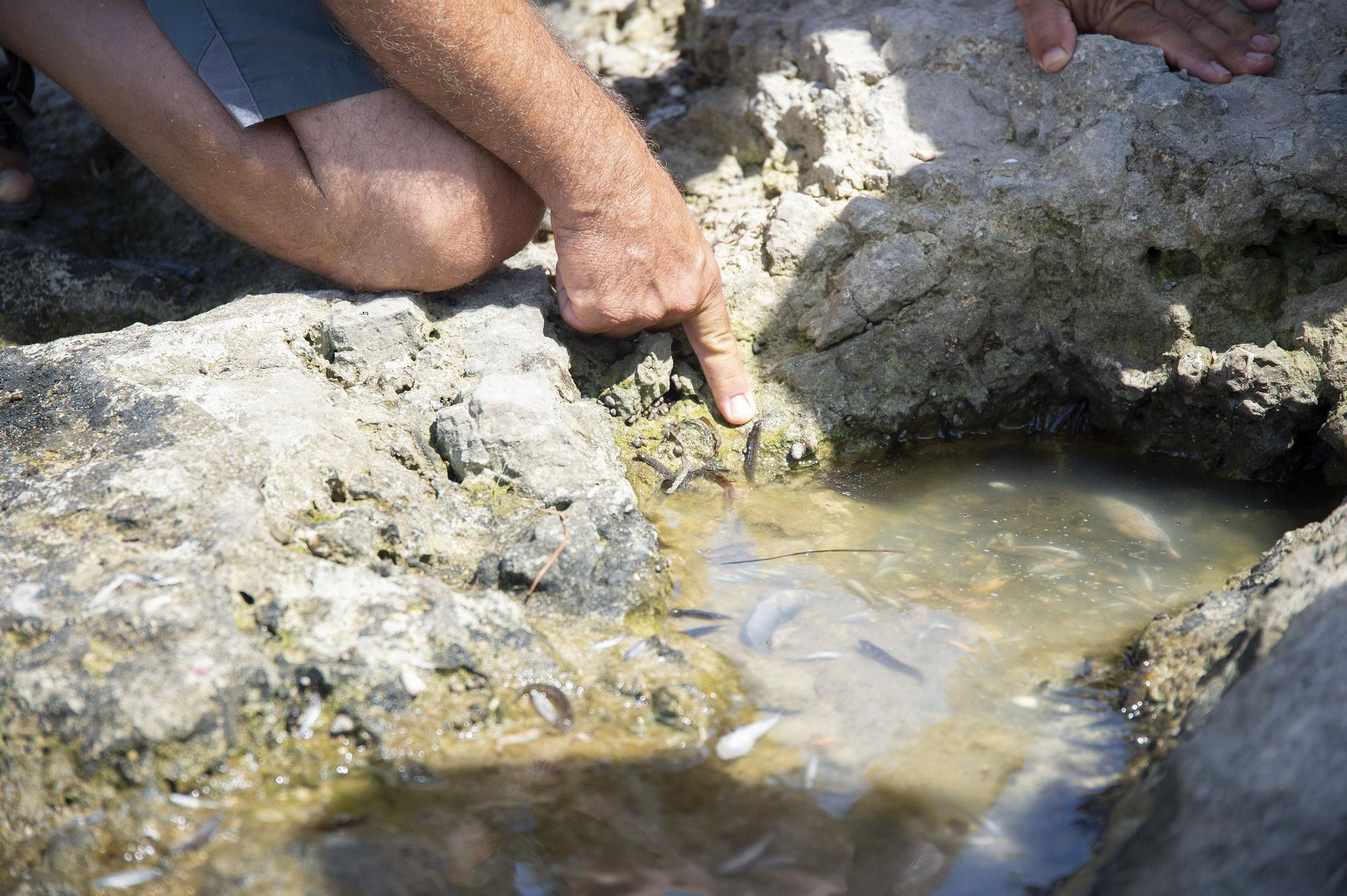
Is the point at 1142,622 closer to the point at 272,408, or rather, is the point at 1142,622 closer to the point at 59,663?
the point at 272,408

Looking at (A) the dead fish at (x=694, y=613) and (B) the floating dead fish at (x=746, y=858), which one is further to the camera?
(A) the dead fish at (x=694, y=613)

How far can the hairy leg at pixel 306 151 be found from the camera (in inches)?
102

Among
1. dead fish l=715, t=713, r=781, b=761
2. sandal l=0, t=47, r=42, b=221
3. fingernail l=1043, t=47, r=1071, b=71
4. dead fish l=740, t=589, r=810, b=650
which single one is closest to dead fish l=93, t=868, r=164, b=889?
dead fish l=715, t=713, r=781, b=761

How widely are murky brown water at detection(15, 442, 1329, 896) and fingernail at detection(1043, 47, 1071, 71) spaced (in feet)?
4.59

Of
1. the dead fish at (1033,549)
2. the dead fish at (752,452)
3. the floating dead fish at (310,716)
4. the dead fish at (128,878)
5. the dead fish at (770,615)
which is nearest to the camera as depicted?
the dead fish at (128,878)

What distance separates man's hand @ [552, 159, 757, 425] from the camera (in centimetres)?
263

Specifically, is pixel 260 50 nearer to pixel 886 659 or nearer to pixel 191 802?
pixel 191 802

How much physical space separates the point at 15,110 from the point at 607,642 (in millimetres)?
2767

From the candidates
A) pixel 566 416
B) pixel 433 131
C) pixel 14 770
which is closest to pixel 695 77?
pixel 433 131

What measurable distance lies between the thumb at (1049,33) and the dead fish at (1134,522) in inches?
51.1

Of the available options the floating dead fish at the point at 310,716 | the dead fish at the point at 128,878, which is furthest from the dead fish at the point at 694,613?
the dead fish at the point at 128,878

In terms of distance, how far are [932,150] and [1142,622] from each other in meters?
1.54

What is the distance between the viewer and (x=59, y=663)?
1707mm

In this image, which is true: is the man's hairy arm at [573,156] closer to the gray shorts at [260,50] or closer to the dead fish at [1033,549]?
the gray shorts at [260,50]
